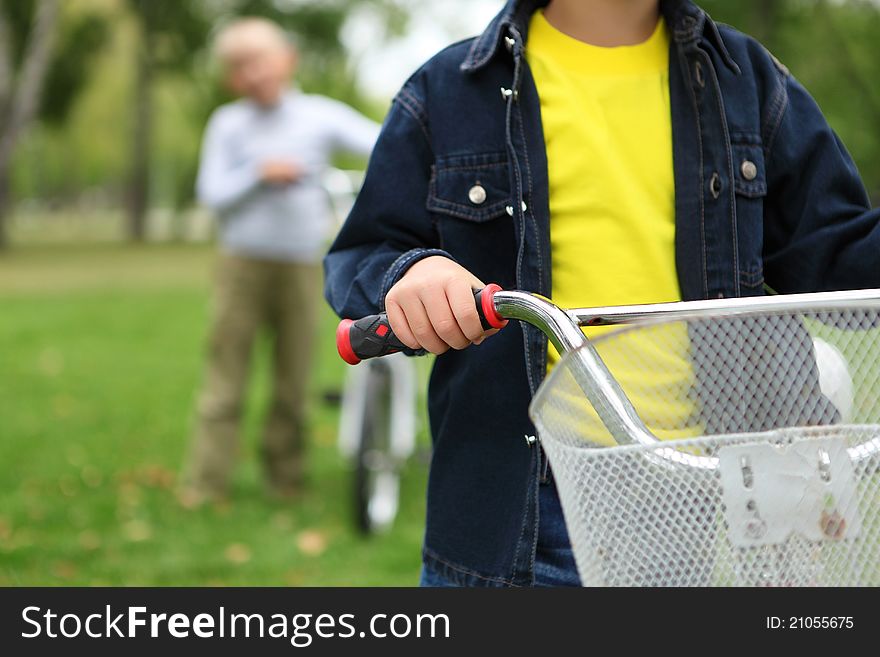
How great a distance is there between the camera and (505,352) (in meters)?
1.93

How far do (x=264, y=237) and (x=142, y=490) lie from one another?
1499 millimetres

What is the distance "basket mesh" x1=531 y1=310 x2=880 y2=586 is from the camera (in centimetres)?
117

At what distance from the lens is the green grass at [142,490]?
5016mm

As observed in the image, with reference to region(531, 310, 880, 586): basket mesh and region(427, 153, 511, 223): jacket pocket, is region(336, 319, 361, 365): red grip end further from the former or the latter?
region(531, 310, 880, 586): basket mesh

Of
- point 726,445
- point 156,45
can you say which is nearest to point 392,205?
point 726,445

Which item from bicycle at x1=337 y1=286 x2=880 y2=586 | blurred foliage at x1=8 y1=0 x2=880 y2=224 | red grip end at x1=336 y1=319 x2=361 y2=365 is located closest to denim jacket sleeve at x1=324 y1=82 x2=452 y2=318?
red grip end at x1=336 y1=319 x2=361 y2=365

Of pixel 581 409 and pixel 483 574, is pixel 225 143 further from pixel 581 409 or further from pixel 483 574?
pixel 581 409

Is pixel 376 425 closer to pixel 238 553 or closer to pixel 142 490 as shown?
pixel 238 553

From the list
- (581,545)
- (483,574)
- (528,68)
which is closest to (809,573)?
(581,545)

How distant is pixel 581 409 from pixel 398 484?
5.03m

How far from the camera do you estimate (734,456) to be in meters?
1.17

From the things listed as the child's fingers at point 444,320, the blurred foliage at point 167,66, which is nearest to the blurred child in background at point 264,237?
the child's fingers at point 444,320

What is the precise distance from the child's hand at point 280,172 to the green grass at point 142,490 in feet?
4.86

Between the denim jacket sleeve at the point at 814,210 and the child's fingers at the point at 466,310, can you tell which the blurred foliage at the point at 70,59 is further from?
the child's fingers at the point at 466,310
